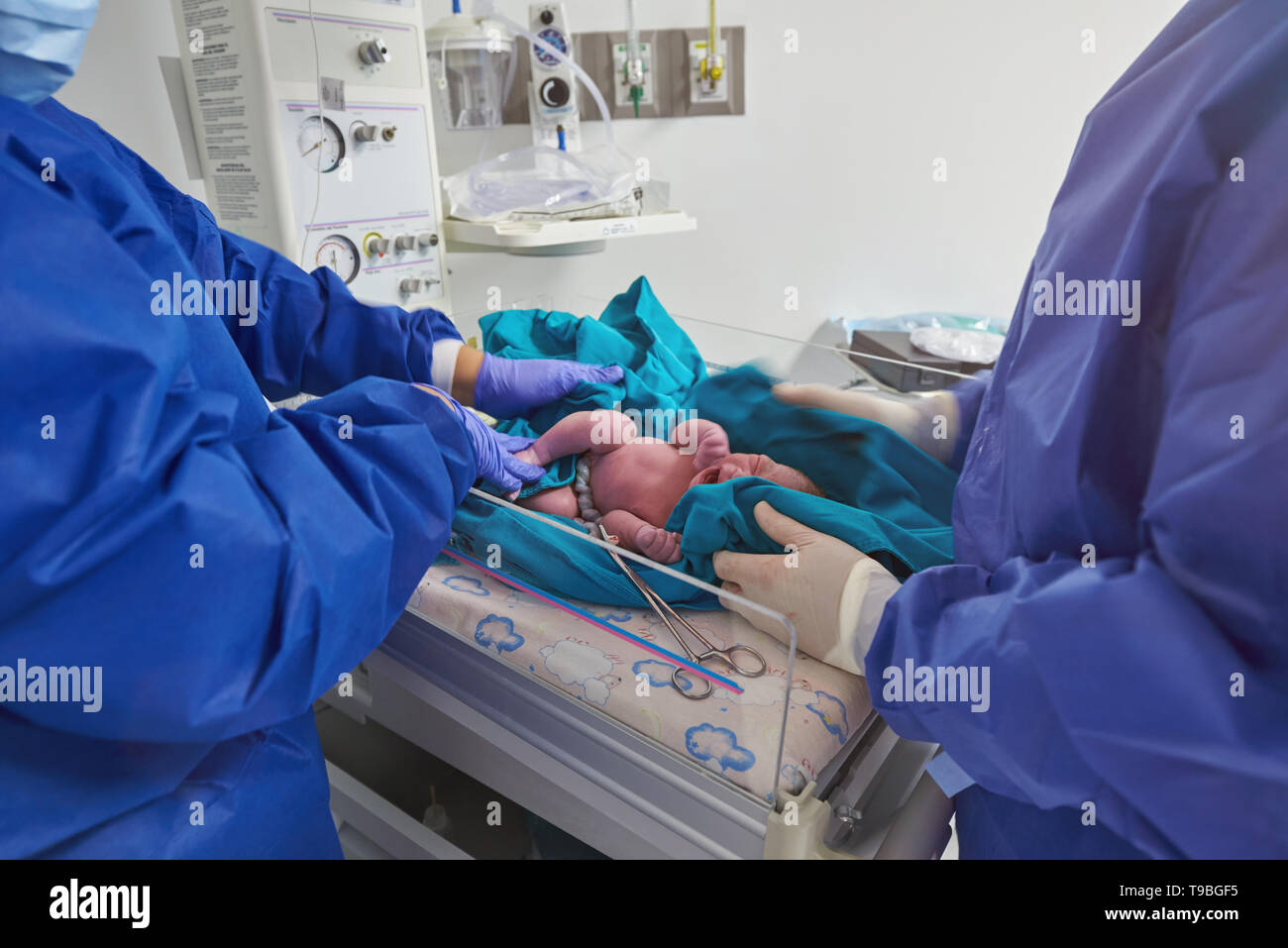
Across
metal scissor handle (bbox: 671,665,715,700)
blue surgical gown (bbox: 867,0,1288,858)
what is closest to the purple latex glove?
metal scissor handle (bbox: 671,665,715,700)

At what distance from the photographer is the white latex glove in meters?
1.22

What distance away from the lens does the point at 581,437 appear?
129 centimetres

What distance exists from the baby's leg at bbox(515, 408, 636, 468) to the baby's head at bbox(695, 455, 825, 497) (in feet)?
0.60

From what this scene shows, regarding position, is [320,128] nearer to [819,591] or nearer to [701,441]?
[701,441]

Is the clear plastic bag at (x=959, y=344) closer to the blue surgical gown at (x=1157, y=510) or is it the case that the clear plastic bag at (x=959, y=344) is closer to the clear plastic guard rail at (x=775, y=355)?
the clear plastic guard rail at (x=775, y=355)

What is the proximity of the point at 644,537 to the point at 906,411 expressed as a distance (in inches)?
19.2

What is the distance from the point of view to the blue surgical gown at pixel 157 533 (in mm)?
562

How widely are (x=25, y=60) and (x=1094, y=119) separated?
0.91 metres

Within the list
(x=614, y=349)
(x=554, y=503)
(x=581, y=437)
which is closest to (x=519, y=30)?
(x=614, y=349)

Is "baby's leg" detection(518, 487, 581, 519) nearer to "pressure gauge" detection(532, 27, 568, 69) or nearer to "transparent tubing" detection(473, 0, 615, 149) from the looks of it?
"transparent tubing" detection(473, 0, 615, 149)

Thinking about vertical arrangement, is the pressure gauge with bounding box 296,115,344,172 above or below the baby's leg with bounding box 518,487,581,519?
above
